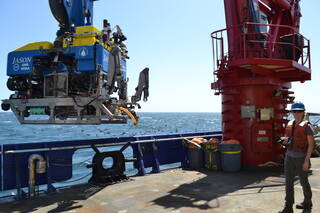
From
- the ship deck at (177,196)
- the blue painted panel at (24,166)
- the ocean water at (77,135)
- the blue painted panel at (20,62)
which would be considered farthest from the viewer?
the ocean water at (77,135)

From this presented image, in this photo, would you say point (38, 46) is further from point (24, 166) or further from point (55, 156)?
point (24, 166)

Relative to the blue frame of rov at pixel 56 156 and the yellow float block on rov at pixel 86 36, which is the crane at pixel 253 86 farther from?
the yellow float block on rov at pixel 86 36

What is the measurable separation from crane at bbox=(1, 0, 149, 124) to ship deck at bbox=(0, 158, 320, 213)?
1.72 m

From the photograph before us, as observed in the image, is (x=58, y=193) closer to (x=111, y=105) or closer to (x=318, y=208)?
(x=111, y=105)

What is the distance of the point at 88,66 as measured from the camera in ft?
23.9

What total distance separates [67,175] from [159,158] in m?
3.08

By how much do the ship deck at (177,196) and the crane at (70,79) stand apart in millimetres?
1718

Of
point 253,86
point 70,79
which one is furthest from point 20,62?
point 253,86

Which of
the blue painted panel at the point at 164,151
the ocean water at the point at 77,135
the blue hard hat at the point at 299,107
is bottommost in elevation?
the ocean water at the point at 77,135

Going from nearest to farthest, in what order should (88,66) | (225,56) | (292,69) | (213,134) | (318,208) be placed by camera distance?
(318,208) → (88,66) → (292,69) → (225,56) → (213,134)

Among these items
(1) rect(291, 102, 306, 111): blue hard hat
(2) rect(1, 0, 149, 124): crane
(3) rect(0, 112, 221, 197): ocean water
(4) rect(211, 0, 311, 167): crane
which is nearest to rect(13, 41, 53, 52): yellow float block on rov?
(2) rect(1, 0, 149, 124): crane

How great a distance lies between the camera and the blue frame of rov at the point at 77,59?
287 inches

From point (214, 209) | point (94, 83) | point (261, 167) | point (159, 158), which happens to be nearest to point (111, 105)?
point (94, 83)

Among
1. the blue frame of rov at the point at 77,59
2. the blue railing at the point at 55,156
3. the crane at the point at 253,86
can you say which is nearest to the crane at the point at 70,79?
the blue frame of rov at the point at 77,59
